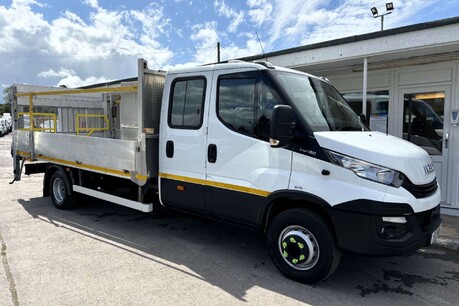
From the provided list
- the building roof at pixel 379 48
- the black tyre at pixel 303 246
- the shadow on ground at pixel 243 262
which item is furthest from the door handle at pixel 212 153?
the building roof at pixel 379 48

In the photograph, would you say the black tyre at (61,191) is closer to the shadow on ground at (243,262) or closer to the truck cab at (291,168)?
the shadow on ground at (243,262)

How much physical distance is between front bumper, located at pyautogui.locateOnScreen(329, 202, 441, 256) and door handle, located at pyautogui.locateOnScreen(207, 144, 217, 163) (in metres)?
1.58

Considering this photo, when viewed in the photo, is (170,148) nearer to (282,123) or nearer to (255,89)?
(255,89)

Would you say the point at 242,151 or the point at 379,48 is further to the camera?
the point at 379,48

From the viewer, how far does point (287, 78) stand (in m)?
4.21

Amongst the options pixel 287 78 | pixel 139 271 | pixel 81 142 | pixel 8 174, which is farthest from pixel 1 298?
pixel 8 174

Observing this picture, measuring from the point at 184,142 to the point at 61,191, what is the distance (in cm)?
369

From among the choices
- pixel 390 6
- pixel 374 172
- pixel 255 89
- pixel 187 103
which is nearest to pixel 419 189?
pixel 374 172

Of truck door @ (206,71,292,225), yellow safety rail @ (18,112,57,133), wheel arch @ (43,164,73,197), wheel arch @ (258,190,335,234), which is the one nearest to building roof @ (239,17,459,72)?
truck door @ (206,71,292,225)

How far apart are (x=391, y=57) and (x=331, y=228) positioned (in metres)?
4.22

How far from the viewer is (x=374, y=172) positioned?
344cm

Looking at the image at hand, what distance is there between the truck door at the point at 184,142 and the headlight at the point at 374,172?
184 cm

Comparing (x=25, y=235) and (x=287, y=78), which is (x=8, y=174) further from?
(x=287, y=78)

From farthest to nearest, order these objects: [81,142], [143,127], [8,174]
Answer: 1. [8,174]
2. [81,142]
3. [143,127]
